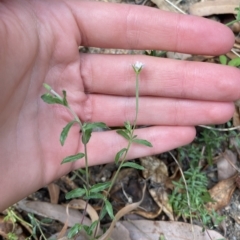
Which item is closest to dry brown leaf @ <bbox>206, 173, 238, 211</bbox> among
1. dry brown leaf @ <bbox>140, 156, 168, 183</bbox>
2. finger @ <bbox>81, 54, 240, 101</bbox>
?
dry brown leaf @ <bbox>140, 156, 168, 183</bbox>

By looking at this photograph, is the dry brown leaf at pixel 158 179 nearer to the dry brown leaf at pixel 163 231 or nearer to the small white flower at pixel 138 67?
the dry brown leaf at pixel 163 231

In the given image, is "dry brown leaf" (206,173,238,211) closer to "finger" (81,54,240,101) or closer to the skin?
the skin

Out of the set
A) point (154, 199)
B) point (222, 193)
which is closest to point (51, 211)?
point (154, 199)

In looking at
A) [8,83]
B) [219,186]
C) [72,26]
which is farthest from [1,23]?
[219,186]

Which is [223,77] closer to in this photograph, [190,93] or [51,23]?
[190,93]

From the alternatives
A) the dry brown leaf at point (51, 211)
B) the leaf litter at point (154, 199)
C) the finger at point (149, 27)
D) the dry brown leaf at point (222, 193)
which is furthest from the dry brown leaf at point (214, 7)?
the dry brown leaf at point (51, 211)

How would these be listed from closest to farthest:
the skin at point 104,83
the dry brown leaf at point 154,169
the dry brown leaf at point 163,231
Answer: the skin at point 104,83 → the dry brown leaf at point 163,231 → the dry brown leaf at point 154,169

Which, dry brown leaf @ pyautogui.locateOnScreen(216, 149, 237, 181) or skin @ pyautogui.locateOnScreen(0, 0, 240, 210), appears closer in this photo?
skin @ pyautogui.locateOnScreen(0, 0, 240, 210)

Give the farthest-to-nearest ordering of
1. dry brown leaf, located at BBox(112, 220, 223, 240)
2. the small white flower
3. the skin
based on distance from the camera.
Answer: dry brown leaf, located at BBox(112, 220, 223, 240) → the skin → the small white flower
